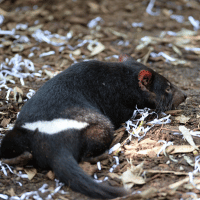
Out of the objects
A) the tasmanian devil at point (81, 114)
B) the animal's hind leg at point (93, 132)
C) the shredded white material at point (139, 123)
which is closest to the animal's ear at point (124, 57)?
the tasmanian devil at point (81, 114)

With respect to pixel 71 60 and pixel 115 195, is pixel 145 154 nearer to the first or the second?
pixel 115 195

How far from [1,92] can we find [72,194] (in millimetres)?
2295

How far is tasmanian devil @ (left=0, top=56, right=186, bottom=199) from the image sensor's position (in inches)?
106

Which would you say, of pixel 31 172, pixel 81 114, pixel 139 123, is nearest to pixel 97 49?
pixel 139 123

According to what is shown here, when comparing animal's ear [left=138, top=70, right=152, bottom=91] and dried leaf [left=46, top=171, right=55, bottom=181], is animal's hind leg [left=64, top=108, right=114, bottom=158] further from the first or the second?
animal's ear [left=138, top=70, right=152, bottom=91]

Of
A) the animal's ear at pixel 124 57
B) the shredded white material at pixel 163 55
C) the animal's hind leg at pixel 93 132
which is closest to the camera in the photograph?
the animal's hind leg at pixel 93 132

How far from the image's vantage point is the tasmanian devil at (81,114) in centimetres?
271

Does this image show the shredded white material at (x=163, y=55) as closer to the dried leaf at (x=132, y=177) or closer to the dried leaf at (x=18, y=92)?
the dried leaf at (x=18, y=92)

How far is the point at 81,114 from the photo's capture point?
118 inches

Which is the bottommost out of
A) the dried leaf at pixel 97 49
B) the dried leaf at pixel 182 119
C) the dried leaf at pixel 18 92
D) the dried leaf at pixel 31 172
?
the dried leaf at pixel 31 172

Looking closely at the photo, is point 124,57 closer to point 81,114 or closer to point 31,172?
point 81,114

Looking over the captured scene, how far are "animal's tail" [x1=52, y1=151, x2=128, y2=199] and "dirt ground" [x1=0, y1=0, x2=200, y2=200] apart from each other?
0.10 metres

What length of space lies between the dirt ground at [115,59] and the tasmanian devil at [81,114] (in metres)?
0.17

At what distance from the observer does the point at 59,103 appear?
2994 mm
